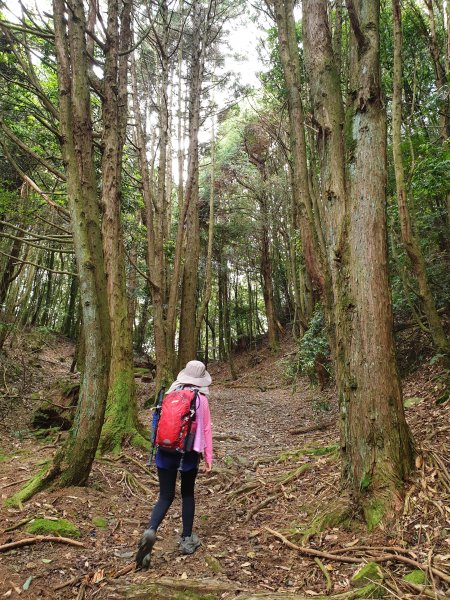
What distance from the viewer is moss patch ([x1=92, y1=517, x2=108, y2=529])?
13.5 ft

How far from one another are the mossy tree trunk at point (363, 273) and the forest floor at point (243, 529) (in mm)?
310

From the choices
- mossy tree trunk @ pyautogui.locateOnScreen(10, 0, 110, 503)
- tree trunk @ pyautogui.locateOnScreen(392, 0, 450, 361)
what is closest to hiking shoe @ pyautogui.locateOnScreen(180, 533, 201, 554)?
mossy tree trunk @ pyautogui.locateOnScreen(10, 0, 110, 503)

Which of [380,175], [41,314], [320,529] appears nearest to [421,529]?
[320,529]

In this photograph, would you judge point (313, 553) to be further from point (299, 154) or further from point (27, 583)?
point (299, 154)

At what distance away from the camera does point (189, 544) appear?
365 centimetres

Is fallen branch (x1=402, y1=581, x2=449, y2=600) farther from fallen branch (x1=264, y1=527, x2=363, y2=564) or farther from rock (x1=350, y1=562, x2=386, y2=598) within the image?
fallen branch (x1=264, y1=527, x2=363, y2=564)

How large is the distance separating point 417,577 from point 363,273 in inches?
88.2

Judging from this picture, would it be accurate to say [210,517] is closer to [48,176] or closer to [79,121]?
[79,121]

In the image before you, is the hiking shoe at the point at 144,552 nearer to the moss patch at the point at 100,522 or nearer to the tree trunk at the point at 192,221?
the moss patch at the point at 100,522

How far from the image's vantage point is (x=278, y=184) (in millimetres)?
18750

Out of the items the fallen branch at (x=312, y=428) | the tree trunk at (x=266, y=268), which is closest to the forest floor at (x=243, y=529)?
the fallen branch at (x=312, y=428)

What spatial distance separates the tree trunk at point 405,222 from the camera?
18.0ft

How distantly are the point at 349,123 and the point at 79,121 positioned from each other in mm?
3355

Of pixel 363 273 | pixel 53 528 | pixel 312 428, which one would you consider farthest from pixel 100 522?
pixel 312 428
